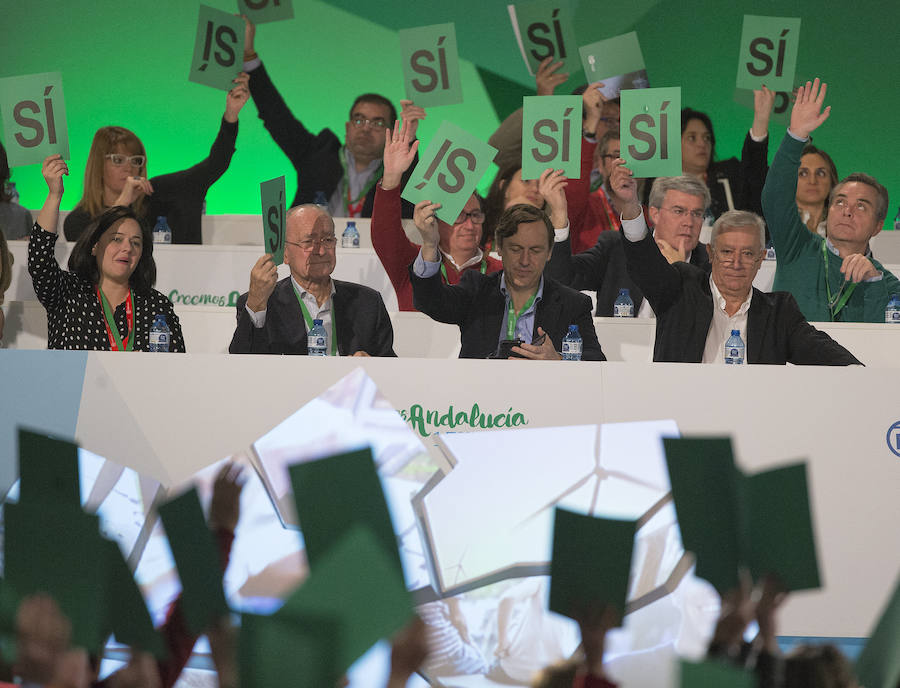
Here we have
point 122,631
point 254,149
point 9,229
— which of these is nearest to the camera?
point 122,631

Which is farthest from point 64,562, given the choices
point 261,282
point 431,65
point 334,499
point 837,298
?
point 837,298

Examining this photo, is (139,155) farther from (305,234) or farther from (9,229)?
(305,234)

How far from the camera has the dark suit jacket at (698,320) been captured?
3.40m

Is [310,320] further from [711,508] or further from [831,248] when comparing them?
[711,508]

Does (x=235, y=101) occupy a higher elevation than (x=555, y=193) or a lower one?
higher

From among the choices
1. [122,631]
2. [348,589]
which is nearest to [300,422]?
[122,631]

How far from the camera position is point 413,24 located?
8.69 meters

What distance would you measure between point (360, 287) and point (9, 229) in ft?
7.52

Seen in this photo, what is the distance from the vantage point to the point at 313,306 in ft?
12.1

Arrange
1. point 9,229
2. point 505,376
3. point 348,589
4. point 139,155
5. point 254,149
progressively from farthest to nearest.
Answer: point 254,149 → point 9,229 → point 139,155 → point 505,376 → point 348,589

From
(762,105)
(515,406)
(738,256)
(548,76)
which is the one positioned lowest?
(515,406)

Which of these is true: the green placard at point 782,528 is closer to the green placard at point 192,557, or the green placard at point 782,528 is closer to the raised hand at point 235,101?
the green placard at point 192,557

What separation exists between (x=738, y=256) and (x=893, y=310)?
95 centimetres

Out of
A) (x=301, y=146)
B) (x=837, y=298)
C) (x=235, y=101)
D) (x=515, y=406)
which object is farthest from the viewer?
(x=301, y=146)
